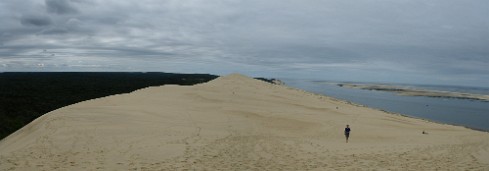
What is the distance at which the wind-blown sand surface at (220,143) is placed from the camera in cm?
1535

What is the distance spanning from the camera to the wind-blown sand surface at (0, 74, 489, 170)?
50.4 feet

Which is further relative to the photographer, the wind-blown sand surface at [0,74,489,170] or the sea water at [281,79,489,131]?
the sea water at [281,79,489,131]

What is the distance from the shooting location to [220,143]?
19.7m

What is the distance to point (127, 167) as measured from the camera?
14.3 meters

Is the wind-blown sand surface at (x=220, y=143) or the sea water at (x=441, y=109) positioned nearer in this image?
the wind-blown sand surface at (x=220, y=143)

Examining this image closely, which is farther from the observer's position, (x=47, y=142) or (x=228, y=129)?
(x=228, y=129)

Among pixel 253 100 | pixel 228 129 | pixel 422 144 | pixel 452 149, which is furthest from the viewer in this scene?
pixel 253 100

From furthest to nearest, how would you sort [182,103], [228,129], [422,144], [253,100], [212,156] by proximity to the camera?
1. [253,100]
2. [182,103]
3. [228,129]
4. [422,144]
5. [212,156]

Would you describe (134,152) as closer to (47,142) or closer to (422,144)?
(47,142)

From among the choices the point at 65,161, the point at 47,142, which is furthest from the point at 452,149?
the point at 47,142

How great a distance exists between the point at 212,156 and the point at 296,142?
21.0ft

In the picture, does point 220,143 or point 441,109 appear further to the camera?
point 441,109

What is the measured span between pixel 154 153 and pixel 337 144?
10.0 meters

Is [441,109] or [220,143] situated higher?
[220,143]
